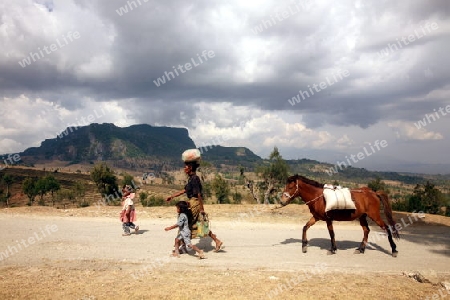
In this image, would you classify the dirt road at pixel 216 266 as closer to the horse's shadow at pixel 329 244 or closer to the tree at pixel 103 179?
the horse's shadow at pixel 329 244

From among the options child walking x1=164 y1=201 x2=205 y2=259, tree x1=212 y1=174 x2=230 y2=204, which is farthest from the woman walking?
tree x1=212 y1=174 x2=230 y2=204

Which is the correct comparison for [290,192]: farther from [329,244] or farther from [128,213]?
[128,213]

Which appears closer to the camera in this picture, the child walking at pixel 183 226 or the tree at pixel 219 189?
the child walking at pixel 183 226

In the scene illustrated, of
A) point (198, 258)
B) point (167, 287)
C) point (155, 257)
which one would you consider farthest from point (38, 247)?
point (167, 287)

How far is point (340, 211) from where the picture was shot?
9602 mm

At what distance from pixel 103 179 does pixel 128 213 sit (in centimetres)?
3905

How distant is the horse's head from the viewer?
33.1 ft

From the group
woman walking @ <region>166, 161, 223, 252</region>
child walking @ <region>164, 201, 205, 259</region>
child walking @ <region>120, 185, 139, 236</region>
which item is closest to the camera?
A: child walking @ <region>164, 201, 205, 259</region>

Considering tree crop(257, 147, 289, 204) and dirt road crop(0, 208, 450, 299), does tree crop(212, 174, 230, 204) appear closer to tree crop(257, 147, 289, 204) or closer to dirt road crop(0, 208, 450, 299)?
tree crop(257, 147, 289, 204)

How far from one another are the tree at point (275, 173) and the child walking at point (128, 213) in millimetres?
31058

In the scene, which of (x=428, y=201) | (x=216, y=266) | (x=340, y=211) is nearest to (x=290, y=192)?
(x=340, y=211)

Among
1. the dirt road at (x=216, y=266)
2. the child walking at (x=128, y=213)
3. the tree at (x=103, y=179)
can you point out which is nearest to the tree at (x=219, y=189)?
the tree at (x=103, y=179)

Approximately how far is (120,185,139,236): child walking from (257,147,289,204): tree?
31.1 metres

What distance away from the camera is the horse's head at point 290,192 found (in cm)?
1009
